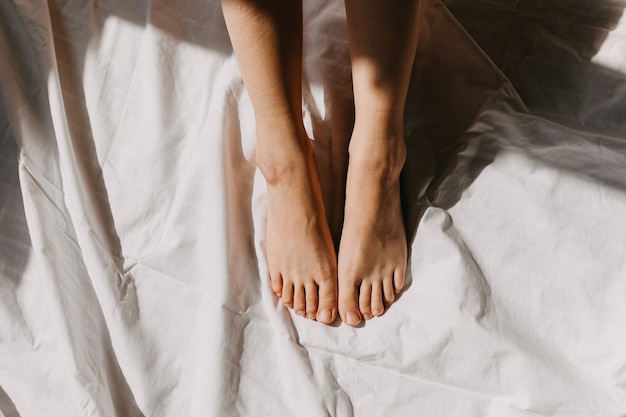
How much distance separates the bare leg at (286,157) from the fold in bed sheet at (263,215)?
0.11 ft

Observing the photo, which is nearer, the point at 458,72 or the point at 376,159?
the point at 376,159

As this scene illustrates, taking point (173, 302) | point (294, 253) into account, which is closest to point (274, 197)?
point (294, 253)

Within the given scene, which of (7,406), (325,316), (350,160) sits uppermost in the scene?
(350,160)

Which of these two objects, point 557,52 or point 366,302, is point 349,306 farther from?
point 557,52

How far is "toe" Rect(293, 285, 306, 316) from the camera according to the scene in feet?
2.74

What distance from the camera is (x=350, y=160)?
2.62 feet

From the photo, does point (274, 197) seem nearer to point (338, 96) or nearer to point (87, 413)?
point (338, 96)

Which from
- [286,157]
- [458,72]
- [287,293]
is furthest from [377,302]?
[458,72]

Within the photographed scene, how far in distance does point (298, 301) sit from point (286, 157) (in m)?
0.19

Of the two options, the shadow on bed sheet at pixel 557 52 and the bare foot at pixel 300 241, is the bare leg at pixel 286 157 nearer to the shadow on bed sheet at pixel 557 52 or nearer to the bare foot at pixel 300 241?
the bare foot at pixel 300 241

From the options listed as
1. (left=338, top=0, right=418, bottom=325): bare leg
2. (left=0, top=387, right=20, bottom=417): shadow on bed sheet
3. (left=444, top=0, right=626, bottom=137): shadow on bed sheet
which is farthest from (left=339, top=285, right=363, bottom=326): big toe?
(left=0, top=387, right=20, bottom=417): shadow on bed sheet

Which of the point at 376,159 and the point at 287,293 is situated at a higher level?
the point at 376,159

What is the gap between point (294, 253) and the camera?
83 cm

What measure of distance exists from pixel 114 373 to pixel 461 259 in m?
0.48
